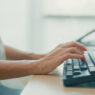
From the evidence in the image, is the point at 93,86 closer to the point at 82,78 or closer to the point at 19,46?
the point at 82,78

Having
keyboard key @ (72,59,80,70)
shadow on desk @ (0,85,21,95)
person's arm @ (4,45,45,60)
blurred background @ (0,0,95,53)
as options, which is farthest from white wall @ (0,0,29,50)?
keyboard key @ (72,59,80,70)

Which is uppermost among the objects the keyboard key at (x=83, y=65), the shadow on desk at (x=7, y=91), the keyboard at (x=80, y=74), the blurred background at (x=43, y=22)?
the blurred background at (x=43, y=22)

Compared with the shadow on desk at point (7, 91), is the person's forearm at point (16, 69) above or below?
above

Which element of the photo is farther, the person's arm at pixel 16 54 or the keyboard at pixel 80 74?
the person's arm at pixel 16 54

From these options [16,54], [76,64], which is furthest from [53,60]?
[16,54]

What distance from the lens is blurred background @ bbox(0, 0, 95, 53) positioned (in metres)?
2.13

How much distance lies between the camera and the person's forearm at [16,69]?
0.83 metres

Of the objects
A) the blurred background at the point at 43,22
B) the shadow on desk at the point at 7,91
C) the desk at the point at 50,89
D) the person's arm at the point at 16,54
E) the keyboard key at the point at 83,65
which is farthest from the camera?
the blurred background at the point at 43,22

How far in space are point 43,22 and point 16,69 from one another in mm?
1406

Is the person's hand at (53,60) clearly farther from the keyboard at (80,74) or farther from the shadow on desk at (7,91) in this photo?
the shadow on desk at (7,91)

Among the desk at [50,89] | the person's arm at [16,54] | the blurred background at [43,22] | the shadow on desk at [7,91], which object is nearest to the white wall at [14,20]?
the blurred background at [43,22]

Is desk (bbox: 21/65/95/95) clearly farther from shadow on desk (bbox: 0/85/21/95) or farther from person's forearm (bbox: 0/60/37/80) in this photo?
shadow on desk (bbox: 0/85/21/95)

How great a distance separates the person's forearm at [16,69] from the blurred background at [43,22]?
1.34m

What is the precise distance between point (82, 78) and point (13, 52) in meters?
0.62
